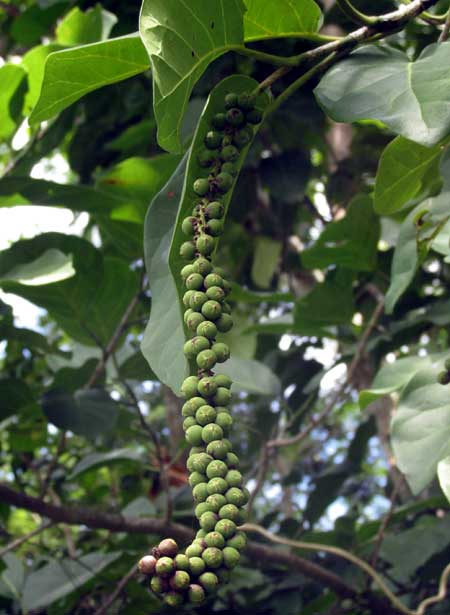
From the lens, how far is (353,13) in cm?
96

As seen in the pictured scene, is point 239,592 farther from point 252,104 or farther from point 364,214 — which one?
point 252,104

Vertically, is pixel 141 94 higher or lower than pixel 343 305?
higher

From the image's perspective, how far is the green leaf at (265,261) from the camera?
2.34 meters

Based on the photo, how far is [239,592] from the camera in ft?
6.49

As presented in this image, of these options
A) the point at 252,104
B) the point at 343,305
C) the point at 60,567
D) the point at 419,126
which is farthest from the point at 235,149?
the point at 60,567

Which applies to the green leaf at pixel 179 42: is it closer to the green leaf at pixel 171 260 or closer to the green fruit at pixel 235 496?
the green leaf at pixel 171 260

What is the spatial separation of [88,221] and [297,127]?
2.24 feet

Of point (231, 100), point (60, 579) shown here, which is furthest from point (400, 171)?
point (60, 579)

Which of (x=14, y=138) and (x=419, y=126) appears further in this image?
(x=14, y=138)

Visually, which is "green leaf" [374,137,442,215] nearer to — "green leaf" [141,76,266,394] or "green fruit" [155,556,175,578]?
"green leaf" [141,76,266,394]

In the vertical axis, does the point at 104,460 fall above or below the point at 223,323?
below

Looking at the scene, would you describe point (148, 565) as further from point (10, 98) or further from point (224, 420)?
point (10, 98)

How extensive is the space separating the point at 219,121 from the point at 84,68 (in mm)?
205

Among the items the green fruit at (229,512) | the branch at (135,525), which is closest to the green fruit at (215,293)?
the green fruit at (229,512)
